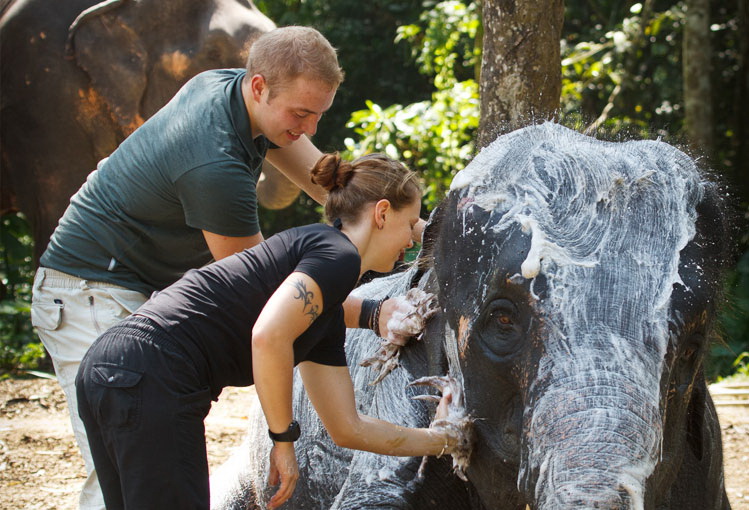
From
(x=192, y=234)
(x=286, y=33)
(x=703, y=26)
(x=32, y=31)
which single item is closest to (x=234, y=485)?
(x=192, y=234)

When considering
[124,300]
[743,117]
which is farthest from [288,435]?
[743,117]

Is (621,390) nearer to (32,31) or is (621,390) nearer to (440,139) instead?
(440,139)

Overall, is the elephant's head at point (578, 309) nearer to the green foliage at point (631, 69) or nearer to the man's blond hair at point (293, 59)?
the man's blond hair at point (293, 59)

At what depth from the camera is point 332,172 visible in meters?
2.95

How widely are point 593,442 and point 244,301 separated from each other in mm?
1103

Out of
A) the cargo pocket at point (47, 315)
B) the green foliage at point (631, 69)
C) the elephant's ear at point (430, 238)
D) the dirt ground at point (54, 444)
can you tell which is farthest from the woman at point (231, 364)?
the green foliage at point (631, 69)

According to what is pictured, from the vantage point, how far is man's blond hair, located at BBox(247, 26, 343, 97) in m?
3.14

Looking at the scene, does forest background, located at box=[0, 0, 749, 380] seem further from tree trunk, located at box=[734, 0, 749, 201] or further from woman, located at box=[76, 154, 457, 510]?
woman, located at box=[76, 154, 457, 510]

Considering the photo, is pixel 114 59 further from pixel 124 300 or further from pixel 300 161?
pixel 124 300

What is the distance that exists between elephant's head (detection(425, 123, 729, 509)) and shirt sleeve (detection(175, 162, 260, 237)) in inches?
27.5

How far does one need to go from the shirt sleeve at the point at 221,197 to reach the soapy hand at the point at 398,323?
1.79ft

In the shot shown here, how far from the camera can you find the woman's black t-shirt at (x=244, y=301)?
268 centimetres

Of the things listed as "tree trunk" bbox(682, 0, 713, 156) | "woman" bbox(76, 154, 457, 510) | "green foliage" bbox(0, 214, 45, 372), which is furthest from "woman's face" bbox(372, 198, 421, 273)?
"tree trunk" bbox(682, 0, 713, 156)

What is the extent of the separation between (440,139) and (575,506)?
647cm
